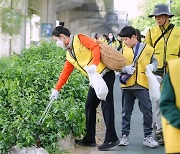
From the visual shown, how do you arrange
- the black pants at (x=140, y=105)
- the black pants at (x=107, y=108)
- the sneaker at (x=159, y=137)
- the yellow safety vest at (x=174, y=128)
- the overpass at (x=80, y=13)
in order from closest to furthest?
the yellow safety vest at (x=174, y=128), the black pants at (x=107, y=108), the black pants at (x=140, y=105), the sneaker at (x=159, y=137), the overpass at (x=80, y=13)

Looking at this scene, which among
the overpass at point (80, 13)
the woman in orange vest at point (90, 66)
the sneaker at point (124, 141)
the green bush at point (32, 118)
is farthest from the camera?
the overpass at point (80, 13)

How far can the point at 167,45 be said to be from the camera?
697cm

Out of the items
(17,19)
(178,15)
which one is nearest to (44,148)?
(17,19)

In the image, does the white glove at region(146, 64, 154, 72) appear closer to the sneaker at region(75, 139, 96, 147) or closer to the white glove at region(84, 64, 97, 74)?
the white glove at region(84, 64, 97, 74)

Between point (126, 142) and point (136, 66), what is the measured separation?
1.15 metres

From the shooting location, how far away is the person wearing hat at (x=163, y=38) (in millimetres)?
6879

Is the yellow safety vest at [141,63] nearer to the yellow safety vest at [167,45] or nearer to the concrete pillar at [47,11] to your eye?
the yellow safety vest at [167,45]

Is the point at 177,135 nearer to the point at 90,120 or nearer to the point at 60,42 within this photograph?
the point at 60,42

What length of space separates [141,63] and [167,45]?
1.35 ft

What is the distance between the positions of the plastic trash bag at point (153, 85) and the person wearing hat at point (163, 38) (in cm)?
34

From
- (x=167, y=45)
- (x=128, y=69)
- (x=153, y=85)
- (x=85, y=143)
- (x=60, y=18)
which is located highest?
(x=167, y=45)

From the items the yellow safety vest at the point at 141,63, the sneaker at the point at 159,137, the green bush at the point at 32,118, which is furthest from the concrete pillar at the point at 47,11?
the yellow safety vest at the point at 141,63

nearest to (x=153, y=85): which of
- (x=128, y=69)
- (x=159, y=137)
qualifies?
(x=128, y=69)

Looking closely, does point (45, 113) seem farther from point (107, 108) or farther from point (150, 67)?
point (150, 67)
